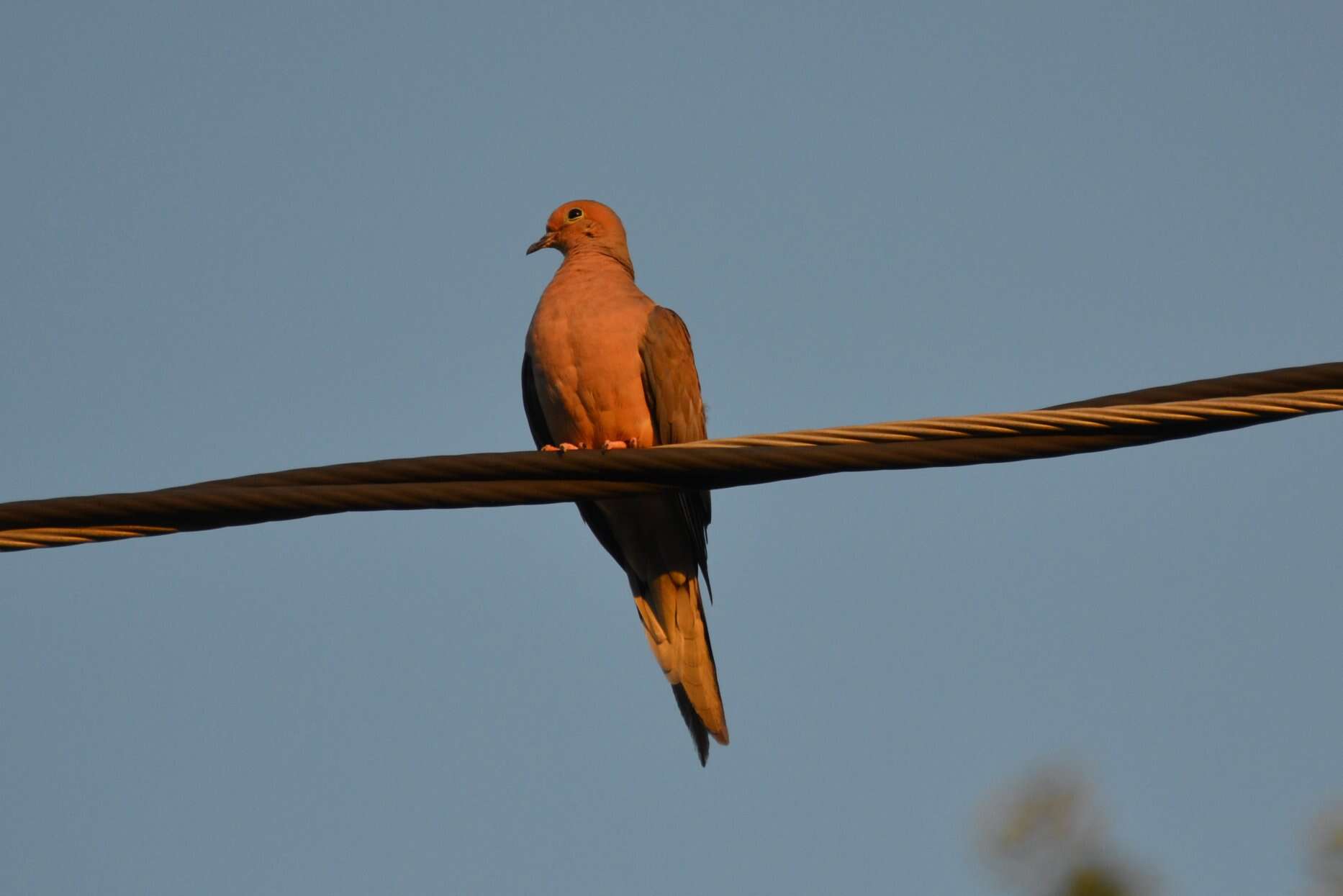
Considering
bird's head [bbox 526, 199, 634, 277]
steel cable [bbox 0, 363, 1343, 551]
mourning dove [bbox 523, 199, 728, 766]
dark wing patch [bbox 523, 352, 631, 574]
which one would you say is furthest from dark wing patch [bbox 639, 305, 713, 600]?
steel cable [bbox 0, 363, 1343, 551]

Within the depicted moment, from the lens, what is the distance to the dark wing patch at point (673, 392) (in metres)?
7.03

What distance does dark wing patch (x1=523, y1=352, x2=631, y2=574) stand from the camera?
23.6 ft

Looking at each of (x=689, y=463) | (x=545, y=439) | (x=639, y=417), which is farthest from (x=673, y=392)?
(x=689, y=463)

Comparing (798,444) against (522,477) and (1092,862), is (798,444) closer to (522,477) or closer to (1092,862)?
(522,477)

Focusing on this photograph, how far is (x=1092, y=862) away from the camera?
3895 millimetres

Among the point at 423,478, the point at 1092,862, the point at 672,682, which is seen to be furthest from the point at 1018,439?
the point at 672,682

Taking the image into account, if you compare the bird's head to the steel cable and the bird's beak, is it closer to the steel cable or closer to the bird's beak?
the bird's beak

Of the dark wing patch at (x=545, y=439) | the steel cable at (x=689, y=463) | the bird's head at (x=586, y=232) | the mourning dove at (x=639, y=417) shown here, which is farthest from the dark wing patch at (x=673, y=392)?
the steel cable at (x=689, y=463)

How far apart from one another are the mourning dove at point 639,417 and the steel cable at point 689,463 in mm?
2776

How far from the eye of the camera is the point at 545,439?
300 inches

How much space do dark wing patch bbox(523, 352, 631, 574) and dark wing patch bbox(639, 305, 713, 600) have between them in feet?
1.32

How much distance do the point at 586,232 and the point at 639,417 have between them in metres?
1.53

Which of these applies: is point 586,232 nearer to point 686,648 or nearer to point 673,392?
point 673,392

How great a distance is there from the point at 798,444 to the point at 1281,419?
109 centimetres
